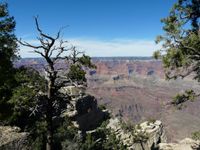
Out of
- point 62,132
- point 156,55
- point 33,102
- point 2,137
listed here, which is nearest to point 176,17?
point 156,55

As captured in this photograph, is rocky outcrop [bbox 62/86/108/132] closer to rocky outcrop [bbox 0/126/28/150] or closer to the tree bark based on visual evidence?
the tree bark

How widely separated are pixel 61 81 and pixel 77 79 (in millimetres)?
1100

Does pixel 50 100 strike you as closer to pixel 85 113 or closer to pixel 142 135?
pixel 142 135

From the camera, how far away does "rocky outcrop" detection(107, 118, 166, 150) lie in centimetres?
6469

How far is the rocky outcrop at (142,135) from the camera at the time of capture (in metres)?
64.7

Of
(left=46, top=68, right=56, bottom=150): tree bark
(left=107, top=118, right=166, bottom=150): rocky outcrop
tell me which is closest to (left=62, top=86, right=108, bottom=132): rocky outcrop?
(left=107, top=118, right=166, bottom=150): rocky outcrop

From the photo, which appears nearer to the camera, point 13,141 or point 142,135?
point 13,141

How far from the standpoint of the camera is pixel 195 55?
80.5 feet

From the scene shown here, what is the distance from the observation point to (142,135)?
65188mm

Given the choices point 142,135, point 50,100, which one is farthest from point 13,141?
point 142,135

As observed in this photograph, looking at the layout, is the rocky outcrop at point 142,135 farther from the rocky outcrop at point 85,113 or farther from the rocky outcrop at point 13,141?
the rocky outcrop at point 13,141

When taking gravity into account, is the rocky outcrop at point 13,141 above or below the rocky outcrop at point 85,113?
above

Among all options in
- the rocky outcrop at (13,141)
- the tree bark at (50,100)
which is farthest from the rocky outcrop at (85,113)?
the rocky outcrop at (13,141)

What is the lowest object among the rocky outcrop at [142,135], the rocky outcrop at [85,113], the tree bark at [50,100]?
the rocky outcrop at [142,135]
